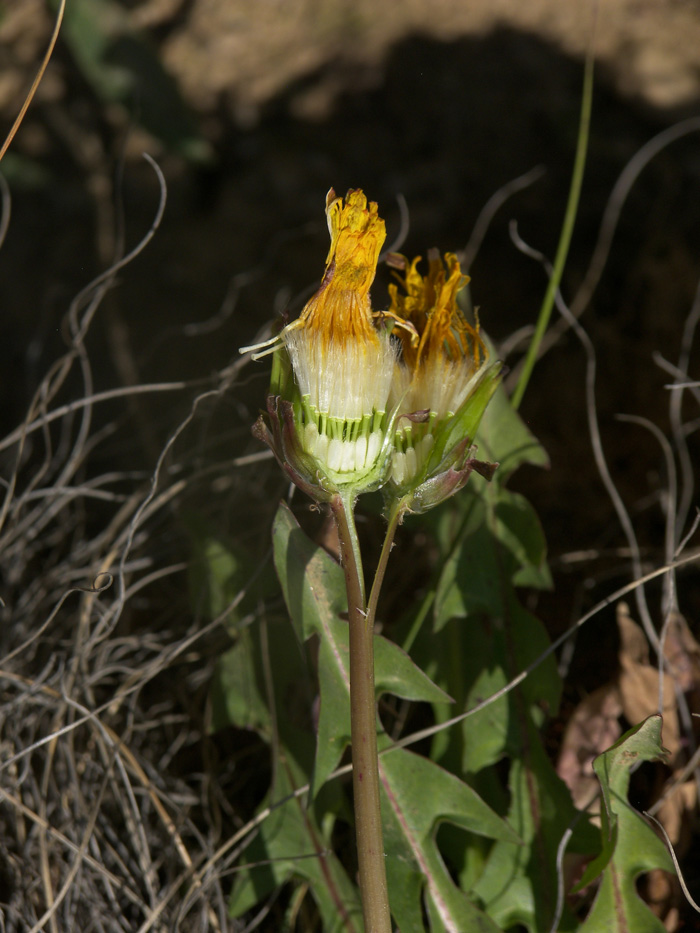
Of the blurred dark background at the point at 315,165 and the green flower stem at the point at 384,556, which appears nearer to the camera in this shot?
the green flower stem at the point at 384,556

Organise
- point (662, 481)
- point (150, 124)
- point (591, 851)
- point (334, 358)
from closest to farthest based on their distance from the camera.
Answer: point (334, 358) → point (591, 851) → point (662, 481) → point (150, 124)

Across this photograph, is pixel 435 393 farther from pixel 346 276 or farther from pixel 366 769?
pixel 366 769

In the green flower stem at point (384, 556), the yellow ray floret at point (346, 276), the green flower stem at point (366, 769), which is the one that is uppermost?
the yellow ray floret at point (346, 276)

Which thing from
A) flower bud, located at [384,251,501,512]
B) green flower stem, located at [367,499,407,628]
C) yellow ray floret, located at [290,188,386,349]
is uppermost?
yellow ray floret, located at [290,188,386,349]

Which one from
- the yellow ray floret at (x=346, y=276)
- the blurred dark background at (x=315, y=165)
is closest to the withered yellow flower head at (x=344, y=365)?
the yellow ray floret at (x=346, y=276)

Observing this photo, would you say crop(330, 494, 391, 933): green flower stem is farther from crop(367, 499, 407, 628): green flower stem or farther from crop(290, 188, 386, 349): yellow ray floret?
crop(290, 188, 386, 349): yellow ray floret

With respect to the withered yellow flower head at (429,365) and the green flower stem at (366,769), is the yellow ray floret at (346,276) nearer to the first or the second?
the withered yellow flower head at (429,365)

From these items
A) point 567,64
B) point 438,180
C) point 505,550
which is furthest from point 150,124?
point 505,550

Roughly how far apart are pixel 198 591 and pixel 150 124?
3.25ft

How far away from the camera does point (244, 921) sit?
2.51ft

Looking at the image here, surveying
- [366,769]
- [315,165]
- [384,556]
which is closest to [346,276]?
[384,556]

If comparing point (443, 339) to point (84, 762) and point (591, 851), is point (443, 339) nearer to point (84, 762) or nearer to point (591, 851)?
point (591, 851)

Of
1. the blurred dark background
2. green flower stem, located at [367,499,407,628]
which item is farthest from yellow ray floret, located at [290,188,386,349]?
the blurred dark background

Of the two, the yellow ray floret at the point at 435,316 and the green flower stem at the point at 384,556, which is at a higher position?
the yellow ray floret at the point at 435,316
